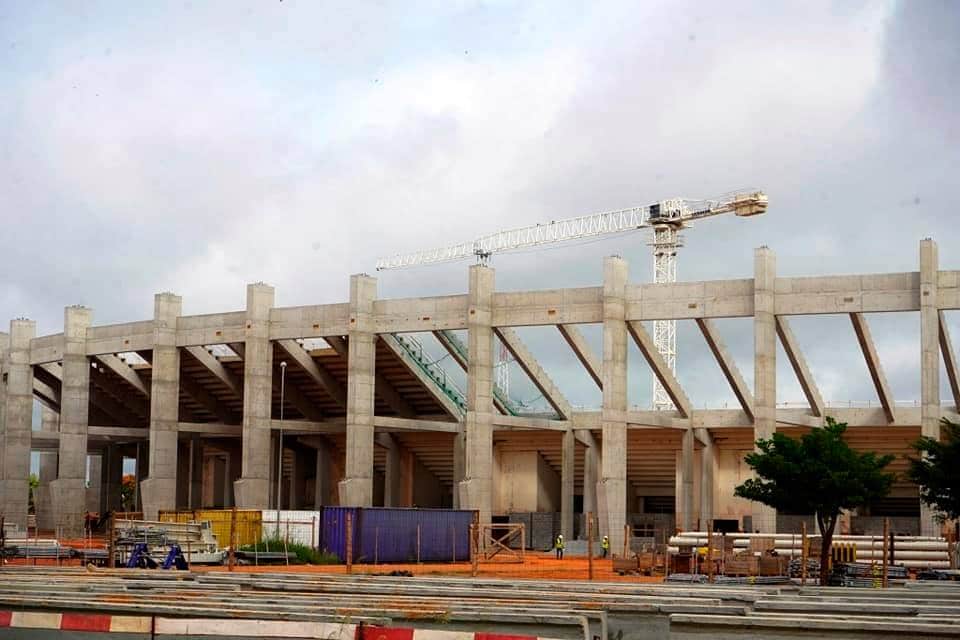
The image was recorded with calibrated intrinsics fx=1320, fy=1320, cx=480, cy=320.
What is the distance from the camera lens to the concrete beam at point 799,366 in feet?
171

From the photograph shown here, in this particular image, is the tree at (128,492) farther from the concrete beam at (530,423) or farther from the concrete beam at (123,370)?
the concrete beam at (530,423)

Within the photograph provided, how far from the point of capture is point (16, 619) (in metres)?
13.5

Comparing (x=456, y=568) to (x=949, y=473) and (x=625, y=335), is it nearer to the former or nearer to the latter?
(x=625, y=335)

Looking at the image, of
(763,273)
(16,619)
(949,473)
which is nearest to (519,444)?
(763,273)

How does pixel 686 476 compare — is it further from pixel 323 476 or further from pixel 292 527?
pixel 323 476

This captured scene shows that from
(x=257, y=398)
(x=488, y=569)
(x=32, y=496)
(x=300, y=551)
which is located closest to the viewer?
(x=488, y=569)

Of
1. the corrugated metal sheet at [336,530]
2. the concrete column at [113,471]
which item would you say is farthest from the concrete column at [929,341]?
the concrete column at [113,471]

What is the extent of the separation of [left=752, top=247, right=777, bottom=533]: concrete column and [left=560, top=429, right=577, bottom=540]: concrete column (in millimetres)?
13946

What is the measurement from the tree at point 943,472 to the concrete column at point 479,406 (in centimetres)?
2082

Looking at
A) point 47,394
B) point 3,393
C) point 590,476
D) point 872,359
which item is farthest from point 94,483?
point 872,359

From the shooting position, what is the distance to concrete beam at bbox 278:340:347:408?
63.6 meters

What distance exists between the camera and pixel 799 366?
53688mm

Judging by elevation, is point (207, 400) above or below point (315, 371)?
below

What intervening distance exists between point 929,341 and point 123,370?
4365 centimetres
